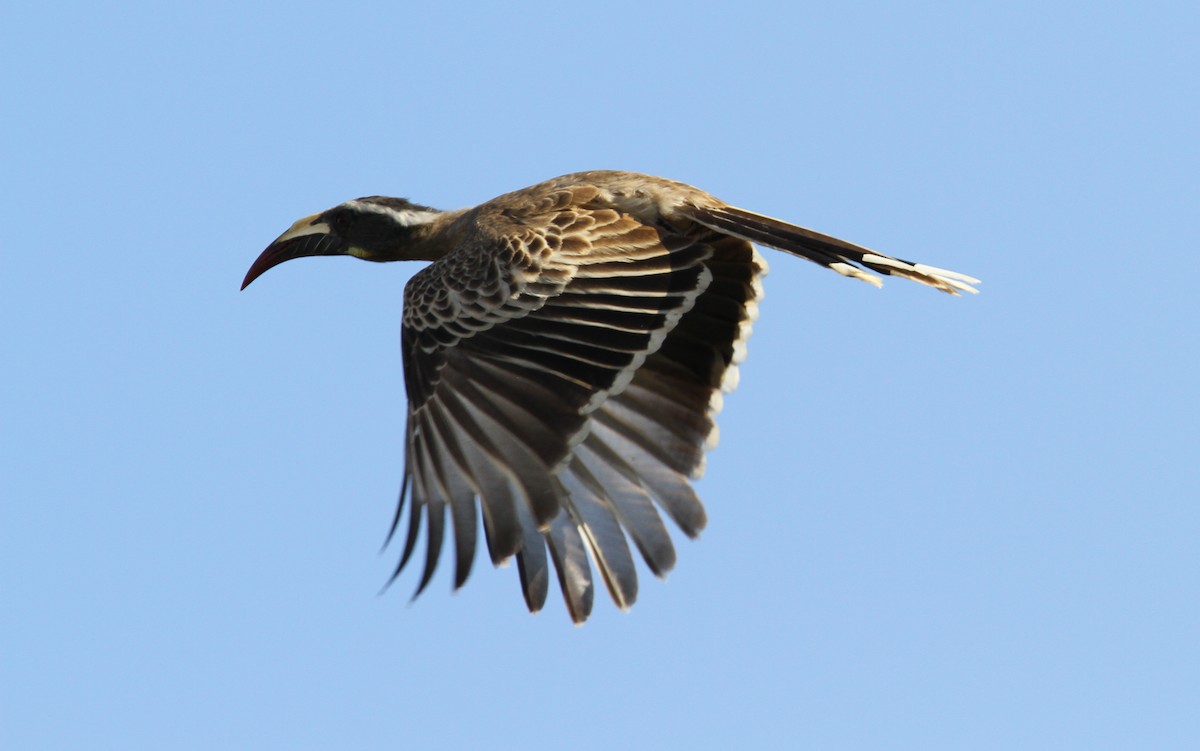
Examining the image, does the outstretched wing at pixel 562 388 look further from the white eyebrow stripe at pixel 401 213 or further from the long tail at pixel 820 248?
the white eyebrow stripe at pixel 401 213

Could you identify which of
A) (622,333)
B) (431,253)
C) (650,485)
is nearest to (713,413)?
(650,485)

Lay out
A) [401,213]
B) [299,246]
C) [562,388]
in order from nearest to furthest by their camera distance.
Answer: [562,388] → [401,213] → [299,246]

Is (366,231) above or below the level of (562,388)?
above

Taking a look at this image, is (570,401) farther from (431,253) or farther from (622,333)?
(431,253)

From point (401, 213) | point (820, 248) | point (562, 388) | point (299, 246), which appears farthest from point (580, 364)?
point (299, 246)

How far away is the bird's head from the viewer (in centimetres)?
1268

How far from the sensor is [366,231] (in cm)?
1279

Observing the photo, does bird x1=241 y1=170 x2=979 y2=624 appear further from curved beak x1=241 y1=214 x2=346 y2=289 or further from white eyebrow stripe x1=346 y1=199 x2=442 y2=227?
curved beak x1=241 y1=214 x2=346 y2=289

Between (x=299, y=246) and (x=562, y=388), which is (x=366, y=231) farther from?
(x=562, y=388)

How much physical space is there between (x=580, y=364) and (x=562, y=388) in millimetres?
179

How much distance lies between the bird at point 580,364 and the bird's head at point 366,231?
2.47 ft

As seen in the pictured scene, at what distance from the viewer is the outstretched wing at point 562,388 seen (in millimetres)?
9484

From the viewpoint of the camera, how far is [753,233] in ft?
34.3

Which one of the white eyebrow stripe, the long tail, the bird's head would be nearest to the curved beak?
the bird's head
